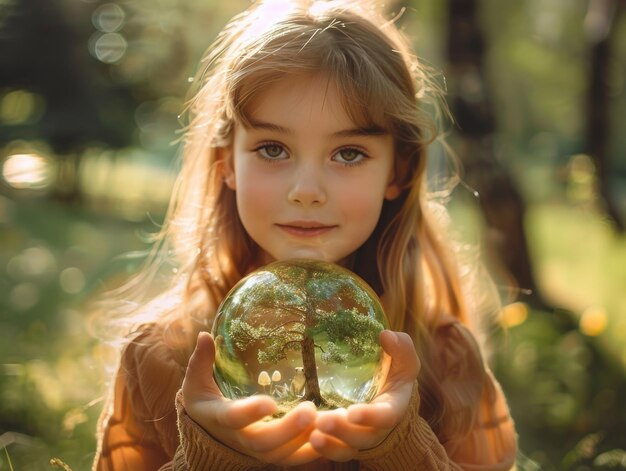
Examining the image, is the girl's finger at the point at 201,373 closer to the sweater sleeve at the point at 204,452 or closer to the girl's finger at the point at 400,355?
the sweater sleeve at the point at 204,452

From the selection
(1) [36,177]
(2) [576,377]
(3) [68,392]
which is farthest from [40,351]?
(2) [576,377]

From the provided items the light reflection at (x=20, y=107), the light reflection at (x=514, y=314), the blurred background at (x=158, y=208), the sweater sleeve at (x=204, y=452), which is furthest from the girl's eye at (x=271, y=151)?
the light reflection at (x=20, y=107)

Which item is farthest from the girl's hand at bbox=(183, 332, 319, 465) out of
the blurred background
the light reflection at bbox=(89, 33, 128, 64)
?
the light reflection at bbox=(89, 33, 128, 64)

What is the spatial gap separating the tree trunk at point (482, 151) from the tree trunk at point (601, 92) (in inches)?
70.1

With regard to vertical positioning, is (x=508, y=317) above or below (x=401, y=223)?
below

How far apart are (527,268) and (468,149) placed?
1039 millimetres

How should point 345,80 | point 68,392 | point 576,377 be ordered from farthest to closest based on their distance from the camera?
1. point 576,377
2. point 68,392
3. point 345,80

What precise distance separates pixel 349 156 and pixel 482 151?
379 centimetres

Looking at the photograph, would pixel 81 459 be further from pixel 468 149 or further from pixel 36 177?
pixel 36 177

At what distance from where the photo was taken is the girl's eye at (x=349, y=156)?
287 cm

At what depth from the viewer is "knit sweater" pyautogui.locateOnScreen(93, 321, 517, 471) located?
2.54 metres

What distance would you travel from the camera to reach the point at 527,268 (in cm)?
678

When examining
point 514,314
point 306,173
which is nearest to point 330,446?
point 306,173

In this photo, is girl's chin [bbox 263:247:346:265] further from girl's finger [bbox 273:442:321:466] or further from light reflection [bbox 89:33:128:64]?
light reflection [bbox 89:33:128:64]
